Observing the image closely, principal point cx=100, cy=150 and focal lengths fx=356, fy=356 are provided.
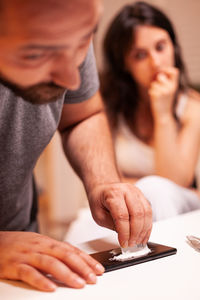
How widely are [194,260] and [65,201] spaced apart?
215 cm

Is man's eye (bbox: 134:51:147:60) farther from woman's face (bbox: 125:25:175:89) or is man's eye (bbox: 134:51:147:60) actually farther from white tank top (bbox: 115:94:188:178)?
white tank top (bbox: 115:94:188:178)

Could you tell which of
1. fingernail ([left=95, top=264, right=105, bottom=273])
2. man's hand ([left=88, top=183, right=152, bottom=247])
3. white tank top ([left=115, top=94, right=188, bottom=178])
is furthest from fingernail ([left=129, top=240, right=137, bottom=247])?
white tank top ([left=115, top=94, right=188, bottom=178])

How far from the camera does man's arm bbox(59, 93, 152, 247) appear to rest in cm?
66

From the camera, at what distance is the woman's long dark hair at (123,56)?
1837mm

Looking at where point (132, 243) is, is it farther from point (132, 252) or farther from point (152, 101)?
point (152, 101)

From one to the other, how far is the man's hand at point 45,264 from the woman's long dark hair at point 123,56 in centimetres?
145

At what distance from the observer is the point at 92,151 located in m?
0.93

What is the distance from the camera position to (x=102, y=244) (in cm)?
73

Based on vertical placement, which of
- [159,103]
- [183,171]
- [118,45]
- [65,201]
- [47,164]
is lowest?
[65,201]

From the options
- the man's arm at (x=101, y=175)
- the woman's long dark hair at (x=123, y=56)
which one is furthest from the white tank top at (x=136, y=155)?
the man's arm at (x=101, y=175)

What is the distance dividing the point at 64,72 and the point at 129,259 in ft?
1.12

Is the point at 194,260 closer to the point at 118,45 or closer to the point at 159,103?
the point at 159,103

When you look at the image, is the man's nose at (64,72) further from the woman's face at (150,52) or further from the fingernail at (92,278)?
the woman's face at (150,52)

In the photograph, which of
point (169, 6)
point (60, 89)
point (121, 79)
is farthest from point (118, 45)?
point (60, 89)
